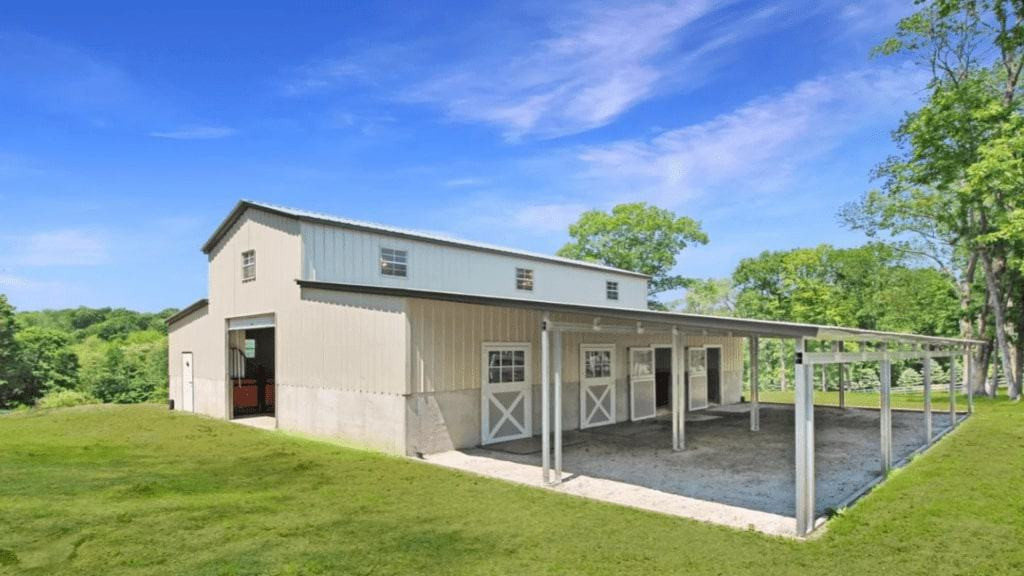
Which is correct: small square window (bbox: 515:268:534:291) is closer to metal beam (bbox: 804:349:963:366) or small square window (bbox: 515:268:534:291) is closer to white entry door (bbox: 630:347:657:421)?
white entry door (bbox: 630:347:657:421)

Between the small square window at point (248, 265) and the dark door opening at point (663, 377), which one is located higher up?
the small square window at point (248, 265)

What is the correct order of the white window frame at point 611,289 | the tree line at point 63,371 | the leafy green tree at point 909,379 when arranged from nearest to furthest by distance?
1. the white window frame at point 611,289
2. the tree line at point 63,371
3. the leafy green tree at point 909,379

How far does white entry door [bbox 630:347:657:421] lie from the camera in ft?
49.5

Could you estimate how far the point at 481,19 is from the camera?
44.9 ft

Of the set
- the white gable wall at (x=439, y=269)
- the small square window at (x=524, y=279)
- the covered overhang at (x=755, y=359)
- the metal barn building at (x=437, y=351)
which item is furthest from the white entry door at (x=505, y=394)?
the small square window at (x=524, y=279)

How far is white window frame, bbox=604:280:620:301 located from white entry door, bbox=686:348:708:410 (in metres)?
6.66

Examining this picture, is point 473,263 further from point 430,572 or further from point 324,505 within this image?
point 430,572

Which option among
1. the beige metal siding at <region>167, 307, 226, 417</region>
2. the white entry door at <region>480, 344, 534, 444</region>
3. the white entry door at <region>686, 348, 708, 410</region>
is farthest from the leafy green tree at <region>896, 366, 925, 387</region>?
the beige metal siding at <region>167, 307, 226, 417</region>

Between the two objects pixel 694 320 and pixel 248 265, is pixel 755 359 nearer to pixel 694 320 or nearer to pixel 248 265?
pixel 694 320

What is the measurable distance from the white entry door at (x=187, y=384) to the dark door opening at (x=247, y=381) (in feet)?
4.75

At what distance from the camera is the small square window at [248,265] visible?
15.1 meters

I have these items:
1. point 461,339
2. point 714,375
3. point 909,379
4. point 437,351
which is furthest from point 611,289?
point 909,379

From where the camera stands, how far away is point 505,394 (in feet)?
39.0

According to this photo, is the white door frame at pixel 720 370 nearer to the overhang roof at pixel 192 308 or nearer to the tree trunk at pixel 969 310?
the tree trunk at pixel 969 310
